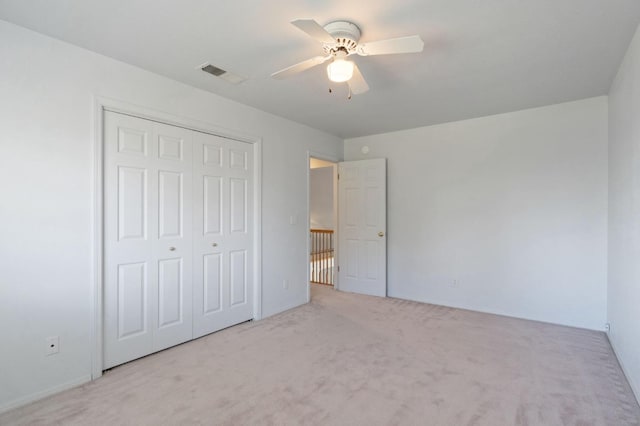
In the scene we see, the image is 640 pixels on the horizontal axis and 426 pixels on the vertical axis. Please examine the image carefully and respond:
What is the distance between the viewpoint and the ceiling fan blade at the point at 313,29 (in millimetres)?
1669

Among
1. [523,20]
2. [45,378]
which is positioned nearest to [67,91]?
[45,378]

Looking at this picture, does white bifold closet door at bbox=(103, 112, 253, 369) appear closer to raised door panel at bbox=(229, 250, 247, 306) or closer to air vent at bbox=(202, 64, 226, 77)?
raised door panel at bbox=(229, 250, 247, 306)

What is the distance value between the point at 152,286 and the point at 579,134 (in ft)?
15.3

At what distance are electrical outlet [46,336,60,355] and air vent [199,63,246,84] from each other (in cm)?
235

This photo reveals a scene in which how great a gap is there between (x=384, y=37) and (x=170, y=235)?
8.10 feet

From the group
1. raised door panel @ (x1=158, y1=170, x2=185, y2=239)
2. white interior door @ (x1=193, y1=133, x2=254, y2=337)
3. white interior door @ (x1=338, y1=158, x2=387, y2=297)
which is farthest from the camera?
white interior door @ (x1=338, y1=158, x2=387, y2=297)

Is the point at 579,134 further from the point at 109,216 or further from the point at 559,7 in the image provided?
the point at 109,216

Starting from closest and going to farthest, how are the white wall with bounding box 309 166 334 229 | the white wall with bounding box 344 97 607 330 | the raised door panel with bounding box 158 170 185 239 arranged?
the raised door panel with bounding box 158 170 185 239 → the white wall with bounding box 344 97 607 330 → the white wall with bounding box 309 166 334 229

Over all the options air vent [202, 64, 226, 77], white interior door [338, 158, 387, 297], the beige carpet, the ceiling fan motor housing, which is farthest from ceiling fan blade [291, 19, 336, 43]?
white interior door [338, 158, 387, 297]

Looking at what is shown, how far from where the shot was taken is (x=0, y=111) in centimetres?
206

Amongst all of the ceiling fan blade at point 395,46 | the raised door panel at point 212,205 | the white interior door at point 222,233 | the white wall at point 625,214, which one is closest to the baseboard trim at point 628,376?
the white wall at point 625,214

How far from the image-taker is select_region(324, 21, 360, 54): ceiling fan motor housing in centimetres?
204

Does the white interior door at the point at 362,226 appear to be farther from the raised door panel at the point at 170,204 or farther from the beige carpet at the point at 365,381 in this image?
the raised door panel at the point at 170,204

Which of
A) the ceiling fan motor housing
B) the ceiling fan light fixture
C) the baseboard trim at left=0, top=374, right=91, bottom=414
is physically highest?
the ceiling fan motor housing
